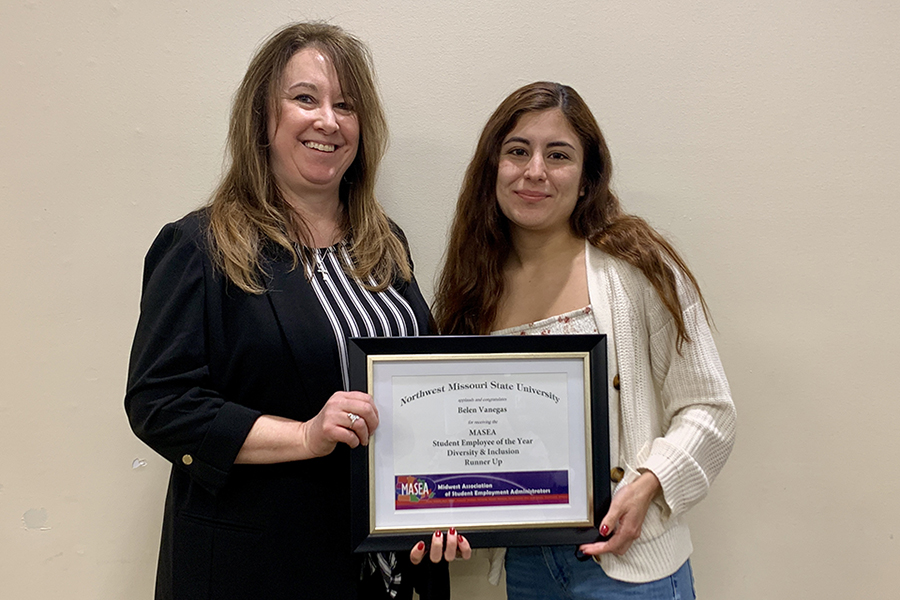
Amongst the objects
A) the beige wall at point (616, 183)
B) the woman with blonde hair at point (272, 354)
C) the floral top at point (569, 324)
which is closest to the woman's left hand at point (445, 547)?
the woman with blonde hair at point (272, 354)

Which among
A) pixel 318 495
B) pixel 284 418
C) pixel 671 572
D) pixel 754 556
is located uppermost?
pixel 284 418

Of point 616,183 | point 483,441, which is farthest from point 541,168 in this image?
point 483,441

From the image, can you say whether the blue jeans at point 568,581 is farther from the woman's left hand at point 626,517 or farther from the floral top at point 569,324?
the floral top at point 569,324

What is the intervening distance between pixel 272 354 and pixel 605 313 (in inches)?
23.5

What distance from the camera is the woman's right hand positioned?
40.8 inches

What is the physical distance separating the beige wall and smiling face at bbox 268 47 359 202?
314 mm

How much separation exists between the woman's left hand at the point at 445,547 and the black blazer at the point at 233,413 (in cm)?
14

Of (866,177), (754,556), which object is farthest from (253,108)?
(754,556)

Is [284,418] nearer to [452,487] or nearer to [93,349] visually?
[452,487]

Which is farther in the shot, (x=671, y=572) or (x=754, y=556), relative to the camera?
(x=754, y=556)

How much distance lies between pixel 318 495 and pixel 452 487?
239 mm

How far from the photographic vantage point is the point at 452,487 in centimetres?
112

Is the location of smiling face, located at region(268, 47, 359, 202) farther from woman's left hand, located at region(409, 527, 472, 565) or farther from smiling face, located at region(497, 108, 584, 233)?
woman's left hand, located at region(409, 527, 472, 565)

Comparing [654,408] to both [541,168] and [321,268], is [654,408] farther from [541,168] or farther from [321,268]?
[321,268]
